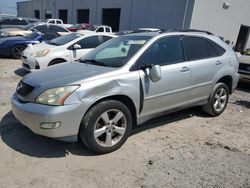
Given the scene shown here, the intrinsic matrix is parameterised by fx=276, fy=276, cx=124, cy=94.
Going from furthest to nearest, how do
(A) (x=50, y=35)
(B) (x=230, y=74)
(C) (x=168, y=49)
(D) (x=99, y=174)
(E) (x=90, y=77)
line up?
(A) (x=50, y=35), (B) (x=230, y=74), (C) (x=168, y=49), (E) (x=90, y=77), (D) (x=99, y=174)

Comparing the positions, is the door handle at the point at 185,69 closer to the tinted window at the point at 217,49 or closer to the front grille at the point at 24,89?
the tinted window at the point at 217,49

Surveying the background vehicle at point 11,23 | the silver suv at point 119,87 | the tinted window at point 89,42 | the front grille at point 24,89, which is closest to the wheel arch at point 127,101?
the silver suv at point 119,87

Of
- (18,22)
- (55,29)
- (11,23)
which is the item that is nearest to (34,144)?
(55,29)

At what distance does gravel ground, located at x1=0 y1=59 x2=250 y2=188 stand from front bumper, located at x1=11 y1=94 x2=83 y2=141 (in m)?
0.41

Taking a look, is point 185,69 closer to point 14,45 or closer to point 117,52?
point 117,52

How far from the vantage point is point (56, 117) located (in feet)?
11.1

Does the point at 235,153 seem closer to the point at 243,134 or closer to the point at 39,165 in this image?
the point at 243,134

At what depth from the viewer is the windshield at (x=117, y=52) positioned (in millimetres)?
4225

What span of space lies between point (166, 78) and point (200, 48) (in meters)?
1.19

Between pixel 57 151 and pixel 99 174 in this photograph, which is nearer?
pixel 99 174

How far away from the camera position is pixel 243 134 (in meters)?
4.92

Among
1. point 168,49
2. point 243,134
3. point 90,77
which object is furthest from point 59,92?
point 243,134

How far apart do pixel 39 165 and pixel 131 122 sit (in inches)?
54.6

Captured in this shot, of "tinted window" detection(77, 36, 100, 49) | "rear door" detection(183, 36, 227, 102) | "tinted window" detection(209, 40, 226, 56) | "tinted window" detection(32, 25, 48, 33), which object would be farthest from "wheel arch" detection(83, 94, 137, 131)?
"tinted window" detection(32, 25, 48, 33)
